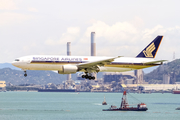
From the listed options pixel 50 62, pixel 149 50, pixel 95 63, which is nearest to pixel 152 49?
pixel 149 50

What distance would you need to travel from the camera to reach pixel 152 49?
83375 millimetres

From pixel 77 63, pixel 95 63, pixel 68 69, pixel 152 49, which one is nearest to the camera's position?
pixel 68 69

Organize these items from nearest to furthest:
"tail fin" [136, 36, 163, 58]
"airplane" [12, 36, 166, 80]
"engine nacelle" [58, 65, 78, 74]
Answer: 1. "engine nacelle" [58, 65, 78, 74]
2. "airplane" [12, 36, 166, 80]
3. "tail fin" [136, 36, 163, 58]

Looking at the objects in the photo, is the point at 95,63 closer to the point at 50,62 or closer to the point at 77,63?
the point at 77,63

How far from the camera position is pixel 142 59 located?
259 ft

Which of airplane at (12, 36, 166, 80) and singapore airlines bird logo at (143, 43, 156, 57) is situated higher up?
singapore airlines bird logo at (143, 43, 156, 57)

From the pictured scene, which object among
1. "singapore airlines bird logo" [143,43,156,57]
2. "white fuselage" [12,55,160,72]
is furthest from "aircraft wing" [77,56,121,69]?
"singapore airlines bird logo" [143,43,156,57]

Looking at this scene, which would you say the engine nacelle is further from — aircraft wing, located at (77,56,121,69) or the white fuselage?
aircraft wing, located at (77,56,121,69)

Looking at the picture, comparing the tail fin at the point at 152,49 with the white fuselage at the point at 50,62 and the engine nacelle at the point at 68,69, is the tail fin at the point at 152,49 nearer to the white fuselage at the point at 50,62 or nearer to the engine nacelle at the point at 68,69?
the white fuselage at the point at 50,62

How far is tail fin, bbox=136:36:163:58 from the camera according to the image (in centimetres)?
8194

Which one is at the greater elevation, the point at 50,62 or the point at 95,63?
the point at 50,62

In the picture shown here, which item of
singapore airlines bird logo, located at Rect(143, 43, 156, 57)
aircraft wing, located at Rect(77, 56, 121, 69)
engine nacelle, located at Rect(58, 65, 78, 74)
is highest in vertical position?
singapore airlines bird logo, located at Rect(143, 43, 156, 57)

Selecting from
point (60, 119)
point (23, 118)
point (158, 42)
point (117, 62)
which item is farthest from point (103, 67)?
point (23, 118)

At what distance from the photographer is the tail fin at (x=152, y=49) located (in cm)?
8194
